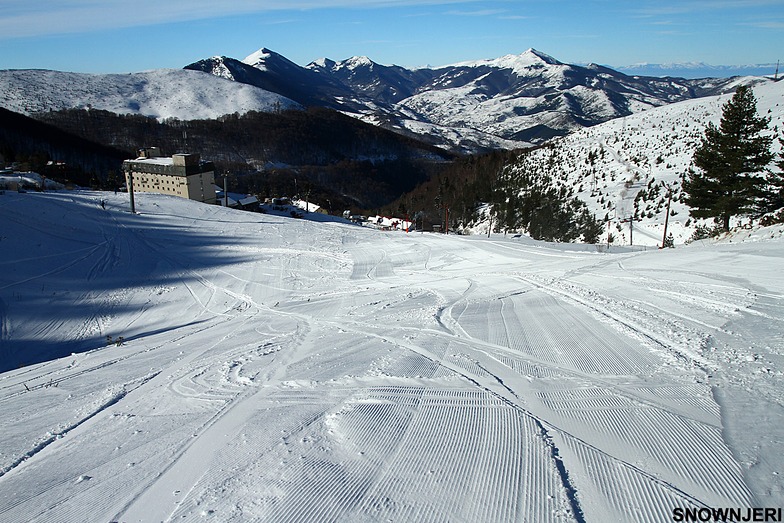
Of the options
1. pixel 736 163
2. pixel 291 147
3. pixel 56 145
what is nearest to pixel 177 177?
pixel 736 163

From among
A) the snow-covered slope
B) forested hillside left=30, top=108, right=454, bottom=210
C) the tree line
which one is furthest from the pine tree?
the snow-covered slope

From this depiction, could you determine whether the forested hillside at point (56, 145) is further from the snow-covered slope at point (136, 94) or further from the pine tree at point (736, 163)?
the pine tree at point (736, 163)

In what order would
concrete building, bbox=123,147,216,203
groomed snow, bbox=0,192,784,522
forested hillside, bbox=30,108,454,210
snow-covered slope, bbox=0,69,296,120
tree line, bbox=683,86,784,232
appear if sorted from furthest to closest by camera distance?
snow-covered slope, bbox=0,69,296,120 < forested hillside, bbox=30,108,454,210 < concrete building, bbox=123,147,216,203 < tree line, bbox=683,86,784,232 < groomed snow, bbox=0,192,784,522

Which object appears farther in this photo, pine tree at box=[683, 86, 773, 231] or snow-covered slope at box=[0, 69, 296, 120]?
snow-covered slope at box=[0, 69, 296, 120]

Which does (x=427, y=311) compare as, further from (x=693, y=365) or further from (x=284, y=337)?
(x=693, y=365)

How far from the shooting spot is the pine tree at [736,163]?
78.2ft

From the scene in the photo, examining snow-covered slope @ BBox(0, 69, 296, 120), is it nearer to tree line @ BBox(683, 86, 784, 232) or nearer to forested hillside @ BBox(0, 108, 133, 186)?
forested hillside @ BBox(0, 108, 133, 186)

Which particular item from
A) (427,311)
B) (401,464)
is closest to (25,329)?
(427,311)

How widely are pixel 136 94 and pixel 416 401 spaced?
20896 centimetres

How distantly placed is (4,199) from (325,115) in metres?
153

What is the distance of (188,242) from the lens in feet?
79.5

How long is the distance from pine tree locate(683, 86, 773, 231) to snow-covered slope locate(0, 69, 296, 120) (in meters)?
170

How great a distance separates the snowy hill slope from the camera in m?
31.9

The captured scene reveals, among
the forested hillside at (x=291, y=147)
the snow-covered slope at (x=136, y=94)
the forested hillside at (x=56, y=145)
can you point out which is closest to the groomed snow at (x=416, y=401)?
the forested hillside at (x=291, y=147)
